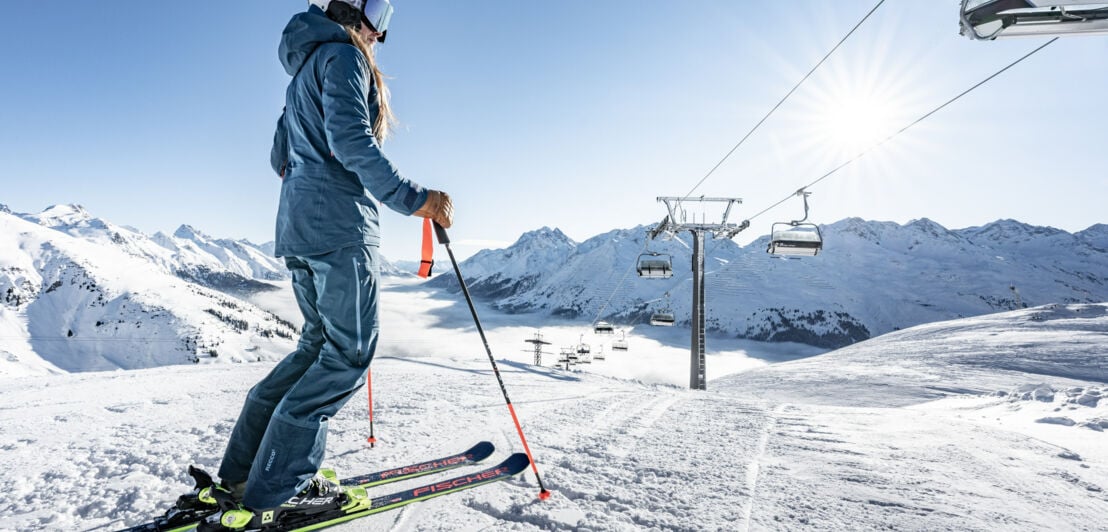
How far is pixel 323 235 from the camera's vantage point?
2.11m

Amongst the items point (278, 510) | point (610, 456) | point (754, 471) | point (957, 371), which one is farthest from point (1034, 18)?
point (957, 371)

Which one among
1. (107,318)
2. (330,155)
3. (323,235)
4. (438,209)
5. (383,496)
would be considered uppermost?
(330,155)

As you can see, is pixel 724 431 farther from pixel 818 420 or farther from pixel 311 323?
pixel 311 323

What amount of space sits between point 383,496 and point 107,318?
199 meters

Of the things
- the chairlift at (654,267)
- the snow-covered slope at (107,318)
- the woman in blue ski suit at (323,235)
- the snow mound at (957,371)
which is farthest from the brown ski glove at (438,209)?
the snow-covered slope at (107,318)

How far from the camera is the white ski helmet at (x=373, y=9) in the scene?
7.70 ft

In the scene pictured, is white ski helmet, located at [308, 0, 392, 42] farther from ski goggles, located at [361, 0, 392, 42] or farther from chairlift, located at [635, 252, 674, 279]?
chairlift, located at [635, 252, 674, 279]

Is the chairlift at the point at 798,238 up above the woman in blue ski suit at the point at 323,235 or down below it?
above

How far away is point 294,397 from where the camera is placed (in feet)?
6.70

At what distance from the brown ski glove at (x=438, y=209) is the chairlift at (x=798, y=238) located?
511 inches

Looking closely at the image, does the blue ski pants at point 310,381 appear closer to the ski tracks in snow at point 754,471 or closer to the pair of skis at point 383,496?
the pair of skis at point 383,496

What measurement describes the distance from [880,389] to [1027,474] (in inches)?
536

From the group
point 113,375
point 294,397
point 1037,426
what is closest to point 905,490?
point 294,397

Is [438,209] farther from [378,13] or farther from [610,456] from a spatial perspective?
[610,456]
